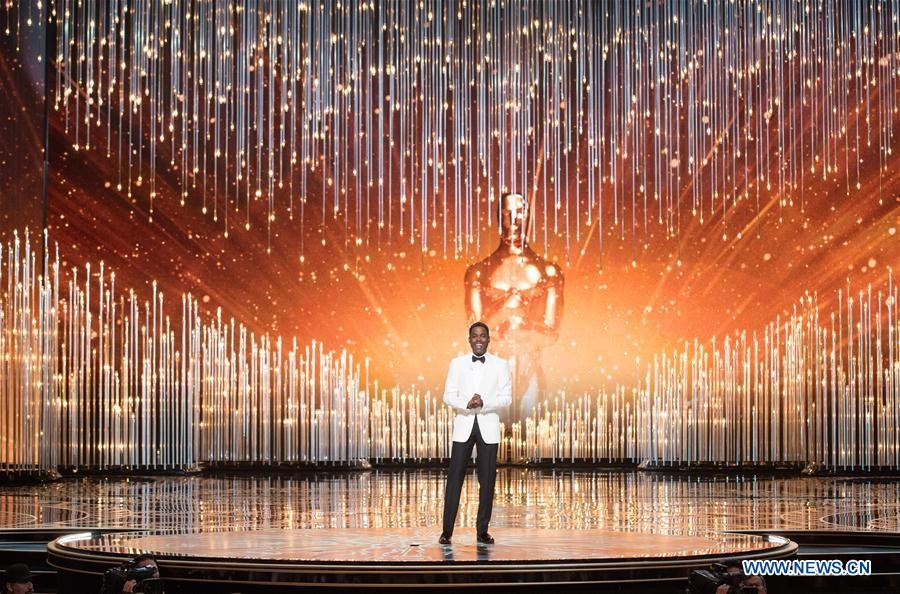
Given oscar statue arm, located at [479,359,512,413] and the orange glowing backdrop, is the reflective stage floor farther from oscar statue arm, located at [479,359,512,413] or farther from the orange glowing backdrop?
the orange glowing backdrop

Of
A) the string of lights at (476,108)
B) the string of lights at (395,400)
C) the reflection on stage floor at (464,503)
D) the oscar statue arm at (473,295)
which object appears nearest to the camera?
the reflection on stage floor at (464,503)

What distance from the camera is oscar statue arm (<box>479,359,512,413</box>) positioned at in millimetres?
5785

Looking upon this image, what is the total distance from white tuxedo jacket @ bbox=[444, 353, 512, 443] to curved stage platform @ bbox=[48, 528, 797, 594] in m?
0.51

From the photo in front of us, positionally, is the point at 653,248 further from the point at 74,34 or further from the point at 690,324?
the point at 74,34

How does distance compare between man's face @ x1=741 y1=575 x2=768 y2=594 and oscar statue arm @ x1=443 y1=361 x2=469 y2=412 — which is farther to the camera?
oscar statue arm @ x1=443 y1=361 x2=469 y2=412

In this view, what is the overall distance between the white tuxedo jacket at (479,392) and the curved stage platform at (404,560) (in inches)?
19.9

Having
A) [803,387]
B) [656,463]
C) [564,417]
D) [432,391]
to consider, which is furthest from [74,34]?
[803,387]

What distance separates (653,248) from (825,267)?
219cm

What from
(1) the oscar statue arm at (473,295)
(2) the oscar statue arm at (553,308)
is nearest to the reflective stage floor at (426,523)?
(2) the oscar statue arm at (553,308)

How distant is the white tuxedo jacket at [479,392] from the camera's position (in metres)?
5.79

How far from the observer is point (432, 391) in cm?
1695

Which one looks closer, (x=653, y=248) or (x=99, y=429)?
(x=99, y=429)

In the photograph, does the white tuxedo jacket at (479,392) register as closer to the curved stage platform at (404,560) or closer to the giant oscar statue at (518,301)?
the curved stage platform at (404,560)

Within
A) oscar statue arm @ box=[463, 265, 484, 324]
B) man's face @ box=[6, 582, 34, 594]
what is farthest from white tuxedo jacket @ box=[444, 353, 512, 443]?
oscar statue arm @ box=[463, 265, 484, 324]
